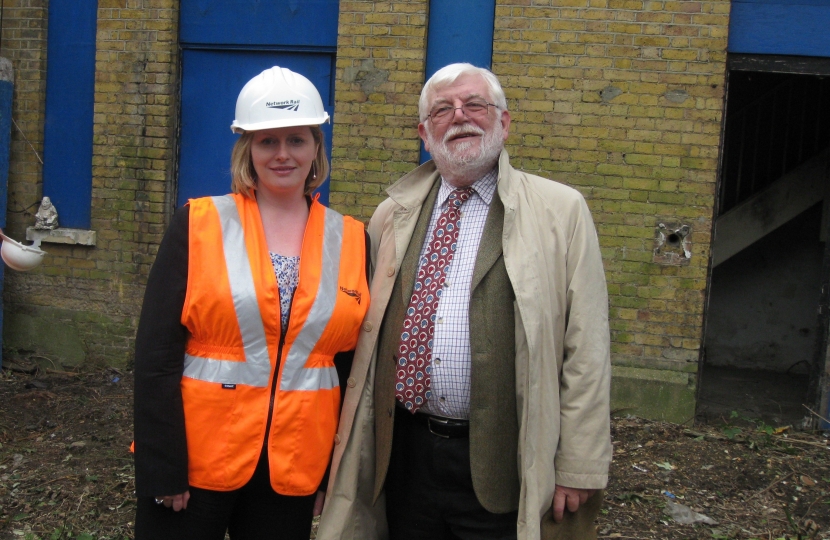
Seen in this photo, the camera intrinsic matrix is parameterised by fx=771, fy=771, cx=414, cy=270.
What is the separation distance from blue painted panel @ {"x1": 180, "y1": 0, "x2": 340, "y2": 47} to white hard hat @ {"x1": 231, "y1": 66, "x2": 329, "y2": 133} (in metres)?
3.89

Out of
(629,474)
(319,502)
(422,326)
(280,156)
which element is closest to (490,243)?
(422,326)

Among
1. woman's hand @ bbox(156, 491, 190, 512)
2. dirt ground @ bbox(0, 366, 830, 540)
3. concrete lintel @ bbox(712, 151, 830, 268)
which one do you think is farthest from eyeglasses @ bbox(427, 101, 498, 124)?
concrete lintel @ bbox(712, 151, 830, 268)

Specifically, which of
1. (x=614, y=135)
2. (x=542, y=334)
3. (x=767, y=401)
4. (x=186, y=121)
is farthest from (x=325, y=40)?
(x=767, y=401)

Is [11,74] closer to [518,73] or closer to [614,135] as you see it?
[518,73]

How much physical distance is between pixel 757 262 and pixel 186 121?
611 centimetres

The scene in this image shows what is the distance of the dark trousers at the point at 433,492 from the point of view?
2.50 metres

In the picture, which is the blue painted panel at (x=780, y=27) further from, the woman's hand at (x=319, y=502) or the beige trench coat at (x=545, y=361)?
the woman's hand at (x=319, y=502)

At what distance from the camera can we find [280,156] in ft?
8.20

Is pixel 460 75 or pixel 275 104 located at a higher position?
pixel 460 75

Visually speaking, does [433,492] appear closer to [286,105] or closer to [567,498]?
[567,498]

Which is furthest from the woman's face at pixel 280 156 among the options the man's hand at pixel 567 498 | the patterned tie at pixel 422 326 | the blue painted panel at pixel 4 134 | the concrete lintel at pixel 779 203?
the concrete lintel at pixel 779 203

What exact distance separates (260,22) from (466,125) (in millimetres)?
4294

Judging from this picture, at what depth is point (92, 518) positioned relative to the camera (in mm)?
4195

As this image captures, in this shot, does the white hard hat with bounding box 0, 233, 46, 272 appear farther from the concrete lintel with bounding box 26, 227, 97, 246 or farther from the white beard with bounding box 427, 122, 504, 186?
the white beard with bounding box 427, 122, 504, 186
